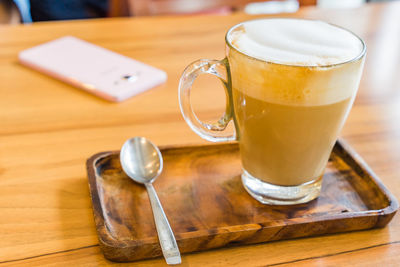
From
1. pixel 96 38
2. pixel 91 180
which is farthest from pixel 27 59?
pixel 91 180

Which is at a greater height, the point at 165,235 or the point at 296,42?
the point at 296,42

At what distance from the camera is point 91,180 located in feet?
1.57

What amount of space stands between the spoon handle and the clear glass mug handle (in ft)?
0.27

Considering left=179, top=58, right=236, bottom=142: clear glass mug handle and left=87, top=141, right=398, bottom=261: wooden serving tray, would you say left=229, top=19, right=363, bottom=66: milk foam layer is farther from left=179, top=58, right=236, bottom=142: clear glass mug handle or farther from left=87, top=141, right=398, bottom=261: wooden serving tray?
left=87, top=141, right=398, bottom=261: wooden serving tray

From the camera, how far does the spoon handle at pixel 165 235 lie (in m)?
0.39

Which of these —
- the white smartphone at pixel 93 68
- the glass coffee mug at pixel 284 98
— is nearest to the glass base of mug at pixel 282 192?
the glass coffee mug at pixel 284 98

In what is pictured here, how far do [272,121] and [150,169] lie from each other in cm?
14

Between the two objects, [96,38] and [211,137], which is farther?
[96,38]

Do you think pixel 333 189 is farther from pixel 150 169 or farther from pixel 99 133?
pixel 99 133

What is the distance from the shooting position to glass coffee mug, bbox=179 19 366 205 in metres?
0.42

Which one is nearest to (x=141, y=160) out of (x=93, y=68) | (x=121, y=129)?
(x=121, y=129)

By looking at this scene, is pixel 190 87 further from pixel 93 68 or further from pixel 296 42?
pixel 93 68

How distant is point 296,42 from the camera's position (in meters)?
0.45

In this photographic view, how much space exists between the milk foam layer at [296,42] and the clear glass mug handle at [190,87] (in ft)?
0.10
